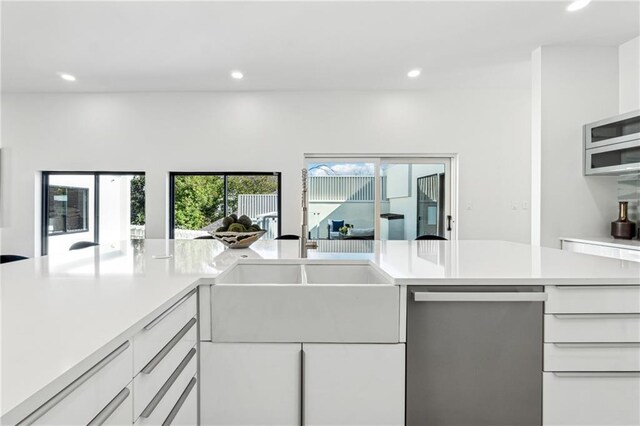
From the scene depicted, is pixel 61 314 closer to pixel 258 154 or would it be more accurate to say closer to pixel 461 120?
pixel 258 154

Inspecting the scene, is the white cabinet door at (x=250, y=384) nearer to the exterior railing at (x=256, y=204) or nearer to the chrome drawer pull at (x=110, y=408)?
the chrome drawer pull at (x=110, y=408)

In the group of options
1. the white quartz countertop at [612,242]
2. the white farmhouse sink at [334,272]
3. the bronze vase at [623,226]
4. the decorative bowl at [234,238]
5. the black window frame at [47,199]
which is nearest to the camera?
the white farmhouse sink at [334,272]

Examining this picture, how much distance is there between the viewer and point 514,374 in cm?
133

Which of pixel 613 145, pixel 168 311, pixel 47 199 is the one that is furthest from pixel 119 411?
pixel 47 199

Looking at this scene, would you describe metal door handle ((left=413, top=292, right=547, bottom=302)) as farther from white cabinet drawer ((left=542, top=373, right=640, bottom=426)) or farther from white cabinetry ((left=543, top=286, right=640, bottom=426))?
white cabinet drawer ((left=542, top=373, right=640, bottom=426))

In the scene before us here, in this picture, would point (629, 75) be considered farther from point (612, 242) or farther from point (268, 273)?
point (268, 273)

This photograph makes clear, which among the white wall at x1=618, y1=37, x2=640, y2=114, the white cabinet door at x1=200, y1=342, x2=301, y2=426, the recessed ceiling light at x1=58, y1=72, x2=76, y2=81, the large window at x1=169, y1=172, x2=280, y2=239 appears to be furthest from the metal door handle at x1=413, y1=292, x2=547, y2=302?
the recessed ceiling light at x1=58, y1=72, x2=76, y2=81

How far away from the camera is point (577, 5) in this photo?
2.85 metres

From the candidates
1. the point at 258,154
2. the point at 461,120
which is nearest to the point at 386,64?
the point at 461,120

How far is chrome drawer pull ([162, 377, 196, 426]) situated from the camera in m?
1.02

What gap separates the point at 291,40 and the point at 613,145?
122 inches

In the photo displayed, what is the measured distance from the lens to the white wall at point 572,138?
3602mm

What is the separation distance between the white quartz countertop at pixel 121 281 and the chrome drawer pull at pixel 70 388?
0.02m

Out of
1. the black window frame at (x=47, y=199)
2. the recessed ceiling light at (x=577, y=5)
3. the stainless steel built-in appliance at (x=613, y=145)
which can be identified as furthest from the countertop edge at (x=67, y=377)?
the black window frame at (x=47, y=199)
